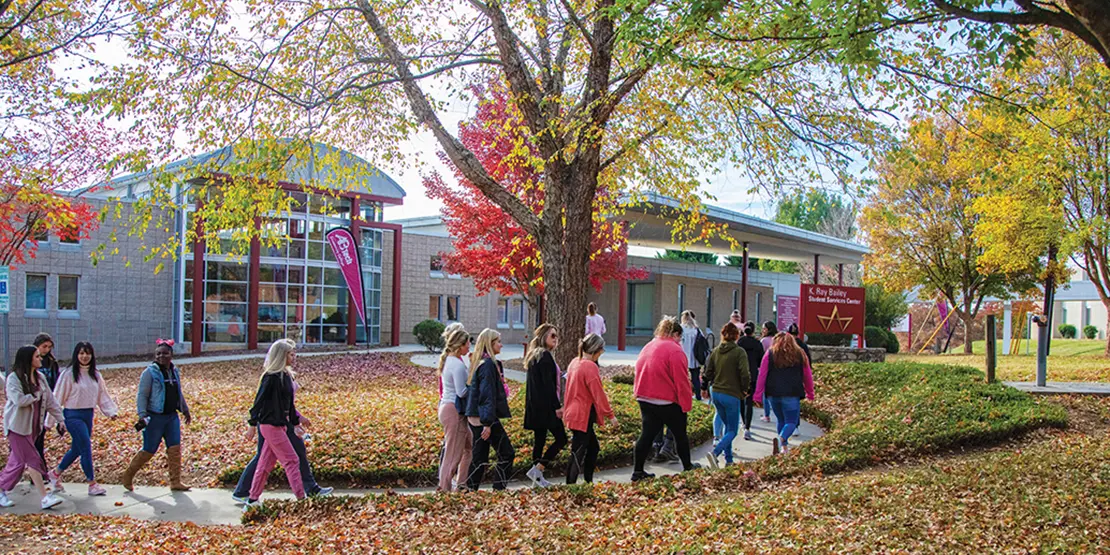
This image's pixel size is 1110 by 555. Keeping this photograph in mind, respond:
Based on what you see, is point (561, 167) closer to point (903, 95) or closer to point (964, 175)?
point (903, 95)

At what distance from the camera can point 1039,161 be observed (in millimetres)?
11391

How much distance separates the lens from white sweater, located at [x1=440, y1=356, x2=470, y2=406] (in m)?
7.82

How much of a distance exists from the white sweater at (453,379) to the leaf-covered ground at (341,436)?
1.78 m

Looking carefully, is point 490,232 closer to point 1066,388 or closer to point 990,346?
point 990,346

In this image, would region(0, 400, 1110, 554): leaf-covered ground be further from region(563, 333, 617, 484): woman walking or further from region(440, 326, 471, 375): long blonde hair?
region(440, 326, 471, 375): long blonde hair

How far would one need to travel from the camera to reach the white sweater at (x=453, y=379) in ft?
25.6

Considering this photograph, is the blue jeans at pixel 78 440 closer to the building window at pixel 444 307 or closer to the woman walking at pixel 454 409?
the woman walking at pixel 454 409

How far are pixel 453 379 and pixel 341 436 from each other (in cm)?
345

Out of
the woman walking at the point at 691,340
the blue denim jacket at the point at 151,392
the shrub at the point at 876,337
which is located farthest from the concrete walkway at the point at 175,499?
the shrub at the point at 876,337

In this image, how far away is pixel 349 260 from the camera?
23.5 meters

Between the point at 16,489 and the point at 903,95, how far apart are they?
1093cm

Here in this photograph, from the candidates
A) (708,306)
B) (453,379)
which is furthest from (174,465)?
(708,306)

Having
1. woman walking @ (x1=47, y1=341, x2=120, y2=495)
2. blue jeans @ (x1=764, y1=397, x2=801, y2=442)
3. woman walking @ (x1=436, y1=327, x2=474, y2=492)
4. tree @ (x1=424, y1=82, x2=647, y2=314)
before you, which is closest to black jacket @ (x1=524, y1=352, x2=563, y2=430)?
woman walking @ (x1=436, y1=327, x2=474, y2=492)

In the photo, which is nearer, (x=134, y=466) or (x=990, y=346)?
(x=134, y=466)
